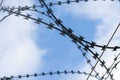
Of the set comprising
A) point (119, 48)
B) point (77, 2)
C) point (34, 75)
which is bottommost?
point (34, 75)

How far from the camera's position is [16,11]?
1207cm

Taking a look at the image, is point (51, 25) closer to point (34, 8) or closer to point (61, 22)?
point (61, 22)

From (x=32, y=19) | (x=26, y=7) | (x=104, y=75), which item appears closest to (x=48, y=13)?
(x=32, y=19)

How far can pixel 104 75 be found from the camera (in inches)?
434

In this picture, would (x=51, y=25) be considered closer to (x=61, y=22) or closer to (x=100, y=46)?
(x=61, y=22)

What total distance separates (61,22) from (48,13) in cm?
102

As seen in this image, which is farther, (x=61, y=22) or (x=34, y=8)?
(x=34, y=8)

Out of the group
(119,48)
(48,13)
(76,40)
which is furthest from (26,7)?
(119,48)

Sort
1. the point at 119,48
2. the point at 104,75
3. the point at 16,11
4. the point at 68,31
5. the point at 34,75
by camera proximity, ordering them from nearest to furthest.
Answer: the point at 119,48 → the point at 68,31 → the point at 104,75 → the point at 16,11 → the point at 34,75

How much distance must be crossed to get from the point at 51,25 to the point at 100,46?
173 cm

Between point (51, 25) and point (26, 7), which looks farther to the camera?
point (26, 7)

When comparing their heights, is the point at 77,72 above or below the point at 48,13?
below

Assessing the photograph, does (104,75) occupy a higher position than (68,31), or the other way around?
(68,31)

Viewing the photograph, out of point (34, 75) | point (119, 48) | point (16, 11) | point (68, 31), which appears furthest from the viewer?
point (34, 75)
